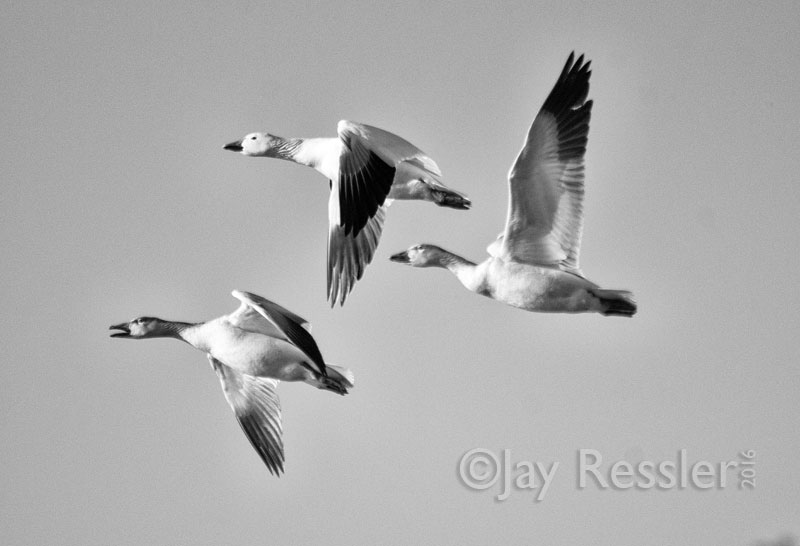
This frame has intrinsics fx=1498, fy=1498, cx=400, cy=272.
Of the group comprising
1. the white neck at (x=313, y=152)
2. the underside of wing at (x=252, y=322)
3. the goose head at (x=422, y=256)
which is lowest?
the underside of wing at (x=252, y=322)

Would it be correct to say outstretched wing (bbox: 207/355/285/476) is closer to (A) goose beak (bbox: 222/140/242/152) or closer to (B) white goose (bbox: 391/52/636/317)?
(A) goose beak (bbox: 222/140/242/152)

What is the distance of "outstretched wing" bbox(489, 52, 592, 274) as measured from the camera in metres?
13.8

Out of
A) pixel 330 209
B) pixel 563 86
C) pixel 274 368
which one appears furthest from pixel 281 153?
pixel 563 86

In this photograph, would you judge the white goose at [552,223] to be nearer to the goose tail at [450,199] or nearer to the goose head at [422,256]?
the goose tail at [450,199]

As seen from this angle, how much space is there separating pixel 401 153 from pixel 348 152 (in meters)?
0.64

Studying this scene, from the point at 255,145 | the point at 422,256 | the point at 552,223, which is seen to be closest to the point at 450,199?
the point at 422,256

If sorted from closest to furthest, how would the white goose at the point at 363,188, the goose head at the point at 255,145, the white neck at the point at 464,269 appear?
the white neck at the point at 464,269 → the white goose at the point at 363,188 → the goose head at the point at 255,145

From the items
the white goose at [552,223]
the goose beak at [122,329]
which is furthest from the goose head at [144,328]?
the white goose at [552,223]

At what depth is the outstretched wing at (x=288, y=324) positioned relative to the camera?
46.6ft

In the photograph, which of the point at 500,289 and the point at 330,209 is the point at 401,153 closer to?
the point at 330,209

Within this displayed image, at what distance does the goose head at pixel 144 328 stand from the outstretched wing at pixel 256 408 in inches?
23.3

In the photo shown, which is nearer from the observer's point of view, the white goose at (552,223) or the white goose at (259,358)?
the white goose at (552,223)

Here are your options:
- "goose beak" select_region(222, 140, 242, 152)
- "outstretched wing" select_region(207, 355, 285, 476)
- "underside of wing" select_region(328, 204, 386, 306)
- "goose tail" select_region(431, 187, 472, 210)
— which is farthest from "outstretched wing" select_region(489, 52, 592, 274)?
"goose beak" select_region(222, 140, 242, 152)

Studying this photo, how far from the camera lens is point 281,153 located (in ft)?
56.0
